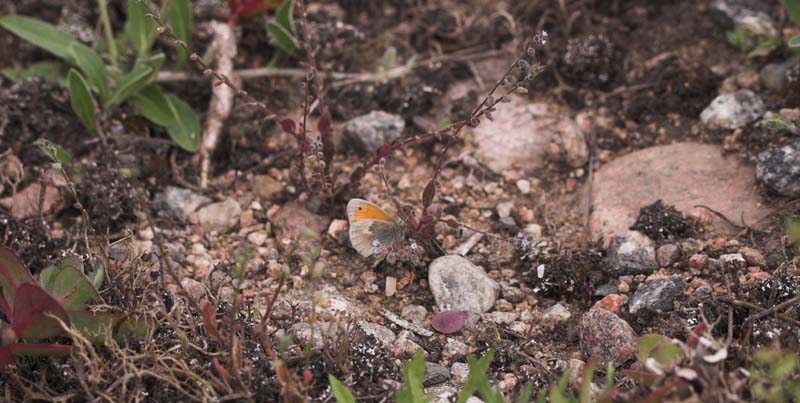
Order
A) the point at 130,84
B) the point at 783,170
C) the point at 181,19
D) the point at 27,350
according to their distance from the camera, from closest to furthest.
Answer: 1. the point at 27,350
2. the point at 783,170
3. the point at 130,84
4. the point at 181,19

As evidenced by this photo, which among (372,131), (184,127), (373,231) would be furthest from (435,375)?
(184,127)

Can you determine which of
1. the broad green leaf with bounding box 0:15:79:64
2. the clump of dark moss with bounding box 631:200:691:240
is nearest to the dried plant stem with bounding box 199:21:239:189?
the broad green leaf with bounding box 0:15:79:64

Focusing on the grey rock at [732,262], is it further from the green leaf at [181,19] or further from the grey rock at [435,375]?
the green leaf at [181,19]

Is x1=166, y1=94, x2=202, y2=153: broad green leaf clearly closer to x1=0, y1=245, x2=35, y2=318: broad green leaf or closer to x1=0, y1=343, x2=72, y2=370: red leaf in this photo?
x1=0, y1=245, x2=35, y2=318: broad green leaf

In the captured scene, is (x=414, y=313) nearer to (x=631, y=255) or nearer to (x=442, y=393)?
(x=442, y=393)

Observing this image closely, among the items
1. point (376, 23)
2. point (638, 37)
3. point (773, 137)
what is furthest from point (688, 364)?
point (376, 23)

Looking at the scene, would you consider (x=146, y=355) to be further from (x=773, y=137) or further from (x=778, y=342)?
(x=773, y=137)
